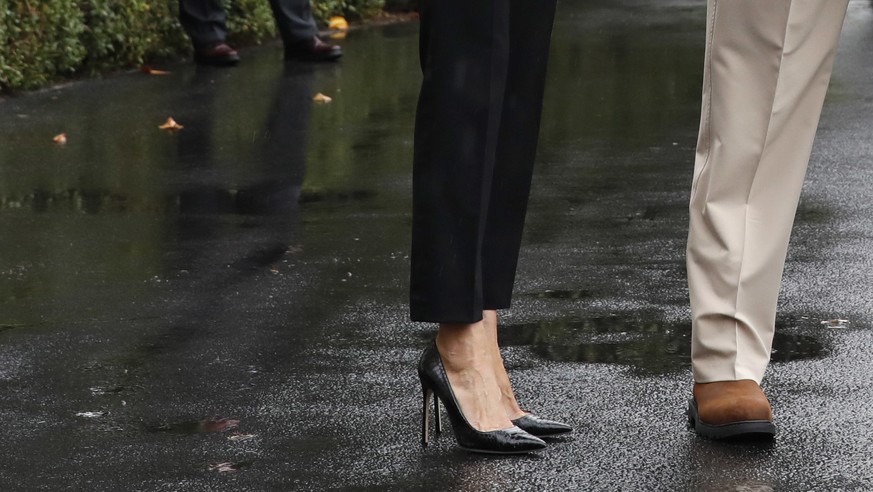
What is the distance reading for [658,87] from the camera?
29.6 feet

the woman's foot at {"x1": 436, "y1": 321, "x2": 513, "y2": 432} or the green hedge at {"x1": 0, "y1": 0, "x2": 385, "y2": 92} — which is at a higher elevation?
the woman's foot at {"x1": 436, "y1": 321, "x2": 513, "y2": 432}

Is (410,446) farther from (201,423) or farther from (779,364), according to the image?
(779,364)

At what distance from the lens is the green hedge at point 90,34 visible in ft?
28.7

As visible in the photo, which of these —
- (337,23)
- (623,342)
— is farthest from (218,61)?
(623,342)

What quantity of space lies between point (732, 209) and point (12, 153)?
180 inches

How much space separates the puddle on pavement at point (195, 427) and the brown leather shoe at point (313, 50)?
7239 millimetres

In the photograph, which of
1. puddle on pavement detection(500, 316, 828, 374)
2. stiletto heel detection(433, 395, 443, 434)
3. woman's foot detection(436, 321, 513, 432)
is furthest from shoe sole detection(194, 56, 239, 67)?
woman's foot detection(436, 321, 513, 432)

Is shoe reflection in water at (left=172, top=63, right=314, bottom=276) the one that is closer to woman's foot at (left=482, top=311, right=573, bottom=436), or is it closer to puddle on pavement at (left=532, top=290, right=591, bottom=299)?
puddle on pavement at (left=532, top=290, right=591, bottom=299)

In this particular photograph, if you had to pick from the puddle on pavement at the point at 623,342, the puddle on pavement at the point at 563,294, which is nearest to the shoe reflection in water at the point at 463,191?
the puddle on pavement at the point at 623,342

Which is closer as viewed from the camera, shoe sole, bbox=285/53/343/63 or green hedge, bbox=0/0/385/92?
green hedge, bbox=0/0/385/92

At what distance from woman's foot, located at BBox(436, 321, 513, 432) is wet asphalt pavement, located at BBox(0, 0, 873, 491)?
0.10 meters

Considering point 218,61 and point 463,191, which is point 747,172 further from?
point 218,61

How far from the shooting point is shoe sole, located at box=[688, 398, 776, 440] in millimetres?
3135

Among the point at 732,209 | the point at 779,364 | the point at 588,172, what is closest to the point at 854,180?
the point at 588,172
